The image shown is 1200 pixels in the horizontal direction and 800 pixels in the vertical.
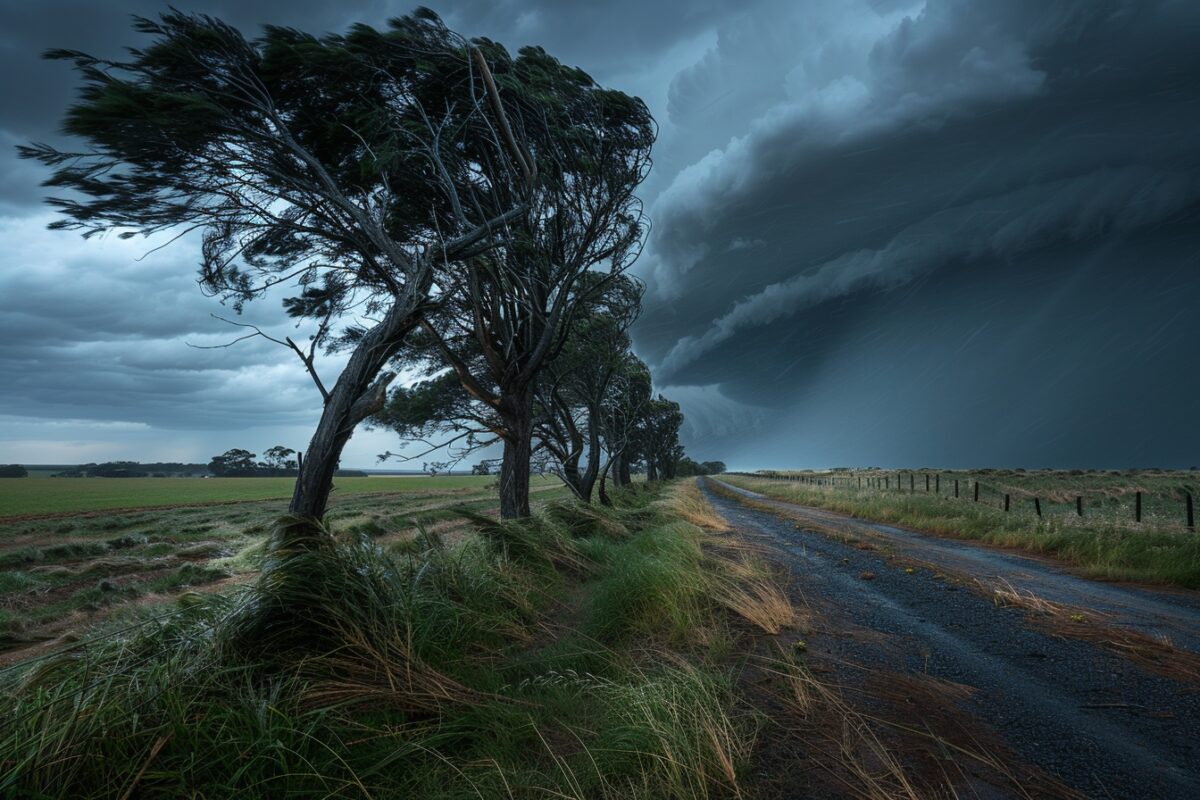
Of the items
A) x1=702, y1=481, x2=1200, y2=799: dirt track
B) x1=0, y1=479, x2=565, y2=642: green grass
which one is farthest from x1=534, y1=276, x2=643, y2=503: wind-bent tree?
x1=702, y1=481, x2=1200, y2=799: dirt track

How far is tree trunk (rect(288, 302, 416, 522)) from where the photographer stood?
502cm

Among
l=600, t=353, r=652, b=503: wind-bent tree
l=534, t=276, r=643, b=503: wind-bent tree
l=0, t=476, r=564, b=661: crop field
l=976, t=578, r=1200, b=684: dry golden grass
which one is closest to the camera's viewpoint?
l=976, t=578, r=1200, b=684: dry golden grass

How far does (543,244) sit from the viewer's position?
10.5 meters

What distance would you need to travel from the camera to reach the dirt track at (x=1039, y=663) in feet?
7.86

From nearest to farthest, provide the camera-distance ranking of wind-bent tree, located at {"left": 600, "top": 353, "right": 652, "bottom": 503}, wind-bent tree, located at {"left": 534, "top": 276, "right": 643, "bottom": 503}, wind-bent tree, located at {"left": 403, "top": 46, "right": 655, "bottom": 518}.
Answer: wind-bent tree, located at {"left": 403, "top": 46, "right": 655, "bottom": 518}, wind-bent tree, located at {"left": 534, "top": 276, "right": 643, "bottom": 503}, wind-bent tree, located at {"left": 600, "top": 353, "right": 652, "bottom": 503}

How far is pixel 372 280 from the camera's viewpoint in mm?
8578

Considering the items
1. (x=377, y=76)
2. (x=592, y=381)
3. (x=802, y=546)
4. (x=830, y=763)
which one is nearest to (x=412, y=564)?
(x=830, y=763)

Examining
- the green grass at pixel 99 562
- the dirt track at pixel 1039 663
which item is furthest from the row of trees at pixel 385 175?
the dirt track at pixel 1039 663

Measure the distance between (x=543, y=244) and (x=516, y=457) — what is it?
4541mm

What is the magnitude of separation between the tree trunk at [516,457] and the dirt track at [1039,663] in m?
5.72

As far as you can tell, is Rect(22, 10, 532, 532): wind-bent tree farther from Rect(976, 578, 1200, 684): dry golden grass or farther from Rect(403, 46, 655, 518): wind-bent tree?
Rect(976, 578, 1200, 684): dry golden grass

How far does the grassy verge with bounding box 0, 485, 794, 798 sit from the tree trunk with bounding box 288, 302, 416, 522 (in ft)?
2.87

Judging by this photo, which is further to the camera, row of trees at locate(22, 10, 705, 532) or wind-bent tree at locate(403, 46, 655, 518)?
wind-bent tree at locate(403, 46, 655, 518)

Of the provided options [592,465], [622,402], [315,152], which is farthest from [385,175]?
[622,402]
